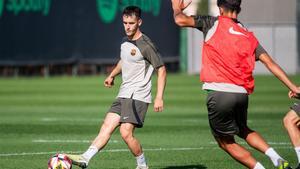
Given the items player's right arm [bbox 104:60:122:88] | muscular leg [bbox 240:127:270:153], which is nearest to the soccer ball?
player's right arm [bbox 104:60:122:88]

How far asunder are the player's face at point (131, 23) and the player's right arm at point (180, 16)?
5.43 feet

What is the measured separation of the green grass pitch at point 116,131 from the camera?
1207cm

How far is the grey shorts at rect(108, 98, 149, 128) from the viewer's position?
10.7m

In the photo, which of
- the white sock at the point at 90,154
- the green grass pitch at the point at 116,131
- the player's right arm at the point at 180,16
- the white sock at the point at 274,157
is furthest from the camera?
the green grass pitch at the point at 116,131

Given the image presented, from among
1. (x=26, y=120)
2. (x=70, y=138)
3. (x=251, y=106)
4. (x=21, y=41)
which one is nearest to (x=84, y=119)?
(x=26, y=120)

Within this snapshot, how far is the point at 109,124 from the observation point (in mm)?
10641

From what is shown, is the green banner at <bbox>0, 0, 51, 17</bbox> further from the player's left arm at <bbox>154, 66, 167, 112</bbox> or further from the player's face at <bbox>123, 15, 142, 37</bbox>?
the player's left arm at <bbox>154, 66, 167, 112</bbox>

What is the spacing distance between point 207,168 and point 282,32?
31.0 meters

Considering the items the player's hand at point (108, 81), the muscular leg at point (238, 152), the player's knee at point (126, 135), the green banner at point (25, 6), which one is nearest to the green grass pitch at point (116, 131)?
the player's knee at point (126, 135)

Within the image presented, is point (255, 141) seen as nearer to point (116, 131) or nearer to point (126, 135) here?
point (126, 135)

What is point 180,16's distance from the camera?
8977 mm

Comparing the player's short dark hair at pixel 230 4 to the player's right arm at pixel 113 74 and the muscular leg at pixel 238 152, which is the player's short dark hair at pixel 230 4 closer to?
the muscular leg at pixel 238 152

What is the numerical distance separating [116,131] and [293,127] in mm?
6197

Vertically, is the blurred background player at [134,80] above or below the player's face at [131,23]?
below
